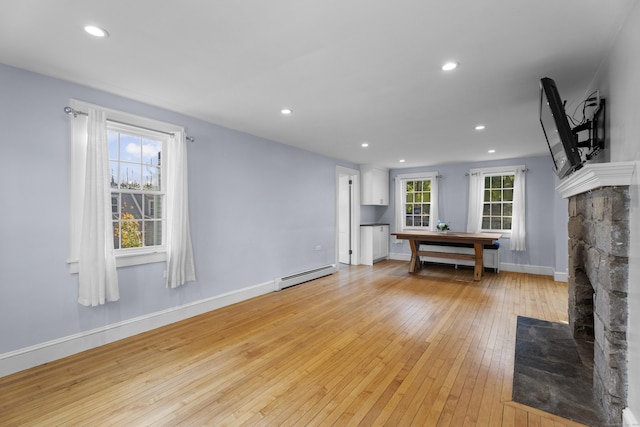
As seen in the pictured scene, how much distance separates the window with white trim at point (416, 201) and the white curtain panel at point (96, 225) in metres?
6.30

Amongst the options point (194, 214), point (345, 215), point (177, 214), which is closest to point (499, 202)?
point (345, 215)

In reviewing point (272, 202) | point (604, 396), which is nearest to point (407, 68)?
point (604, 396)

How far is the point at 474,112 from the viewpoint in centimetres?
327

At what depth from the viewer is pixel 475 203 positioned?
6.43 metres

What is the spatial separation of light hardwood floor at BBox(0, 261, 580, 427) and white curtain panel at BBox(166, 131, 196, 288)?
0.62m

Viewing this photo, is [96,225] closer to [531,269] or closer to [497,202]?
[497,202]

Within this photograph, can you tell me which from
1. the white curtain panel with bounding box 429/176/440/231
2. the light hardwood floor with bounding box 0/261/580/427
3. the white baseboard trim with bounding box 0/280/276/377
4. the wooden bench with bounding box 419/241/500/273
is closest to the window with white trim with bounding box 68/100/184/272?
the white baseboard trim with bounding box 0/280/276/377

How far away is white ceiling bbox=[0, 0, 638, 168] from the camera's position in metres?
1.63

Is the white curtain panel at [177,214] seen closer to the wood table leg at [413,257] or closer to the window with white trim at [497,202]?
the wood table leg at [413,257]

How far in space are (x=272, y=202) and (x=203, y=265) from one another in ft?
4.77

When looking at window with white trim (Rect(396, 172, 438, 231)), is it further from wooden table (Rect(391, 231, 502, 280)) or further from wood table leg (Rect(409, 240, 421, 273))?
wood table leg (Rect(409, 240, 421, 273))

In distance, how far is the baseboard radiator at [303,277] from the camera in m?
4.66

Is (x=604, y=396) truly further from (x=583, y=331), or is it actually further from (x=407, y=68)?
(x=407, y=68)

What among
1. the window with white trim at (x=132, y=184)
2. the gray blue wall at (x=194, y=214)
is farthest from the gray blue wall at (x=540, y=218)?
the window with white trim at (x=132, y=184)
